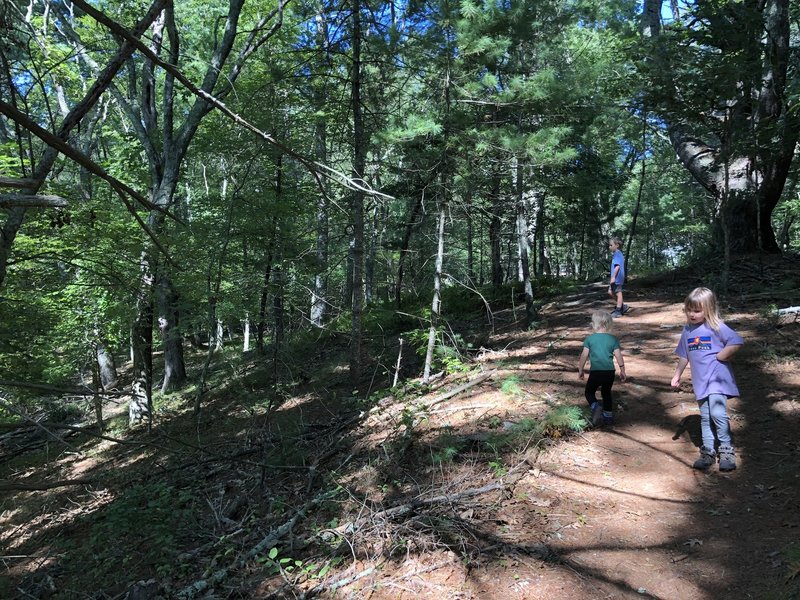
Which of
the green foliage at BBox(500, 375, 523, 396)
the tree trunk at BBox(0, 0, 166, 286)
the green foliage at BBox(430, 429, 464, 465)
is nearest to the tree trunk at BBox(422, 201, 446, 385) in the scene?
the green foliage at BBox(500, 375, 523, 396)

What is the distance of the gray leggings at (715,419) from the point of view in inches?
159

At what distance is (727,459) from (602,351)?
1423 millimetres

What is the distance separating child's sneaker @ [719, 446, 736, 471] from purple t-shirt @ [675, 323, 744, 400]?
490 mm

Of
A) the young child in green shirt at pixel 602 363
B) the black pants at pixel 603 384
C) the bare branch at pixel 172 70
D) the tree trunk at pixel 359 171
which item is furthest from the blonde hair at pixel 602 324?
the bare branch at pixel 172 70

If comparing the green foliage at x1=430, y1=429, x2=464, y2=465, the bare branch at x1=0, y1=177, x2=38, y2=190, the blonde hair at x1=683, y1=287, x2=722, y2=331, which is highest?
the bare branch at x1=0, y1=177, x2=38, y2=190

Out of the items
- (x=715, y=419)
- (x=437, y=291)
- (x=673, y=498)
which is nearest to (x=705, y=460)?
(x=715, y=419)

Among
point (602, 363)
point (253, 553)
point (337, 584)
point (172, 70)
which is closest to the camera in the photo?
point (172, 70)

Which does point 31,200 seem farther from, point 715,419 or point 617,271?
point 617,271

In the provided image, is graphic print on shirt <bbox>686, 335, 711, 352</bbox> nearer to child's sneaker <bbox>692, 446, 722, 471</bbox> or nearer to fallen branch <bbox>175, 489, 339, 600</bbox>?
child's sneaker <bbox>692, 446, 722, 471</bbox>

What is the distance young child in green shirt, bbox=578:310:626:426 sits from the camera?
496cm

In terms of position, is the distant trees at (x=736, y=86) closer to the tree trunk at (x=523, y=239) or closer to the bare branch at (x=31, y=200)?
the tree trunk at (x=523, y=239)

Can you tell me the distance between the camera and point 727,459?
4.11 metres

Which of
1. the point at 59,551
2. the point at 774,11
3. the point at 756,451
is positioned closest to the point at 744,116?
the point at 774,11

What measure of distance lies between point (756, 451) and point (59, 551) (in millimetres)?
7882
